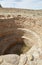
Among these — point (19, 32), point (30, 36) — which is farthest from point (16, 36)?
point (30, 36)

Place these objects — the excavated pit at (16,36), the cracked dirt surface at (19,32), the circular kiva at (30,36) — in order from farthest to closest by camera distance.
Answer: the excavated pit at (16,36)
the cracked dirt surface at (19,32)
the circular kiva at (30,36)

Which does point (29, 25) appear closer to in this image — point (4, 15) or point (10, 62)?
point (4, 15)

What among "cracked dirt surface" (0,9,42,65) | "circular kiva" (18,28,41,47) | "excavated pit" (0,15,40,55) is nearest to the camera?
"circular kiva" (18,28,41,47)

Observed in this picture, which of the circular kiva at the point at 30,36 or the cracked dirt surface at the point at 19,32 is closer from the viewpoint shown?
the circular kiva at the point at 30,36

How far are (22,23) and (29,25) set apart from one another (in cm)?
73

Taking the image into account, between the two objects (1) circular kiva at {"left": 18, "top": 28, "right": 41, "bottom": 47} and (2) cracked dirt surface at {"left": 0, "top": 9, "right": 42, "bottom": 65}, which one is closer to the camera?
(1) circular kiva at {"left": 18, "top": 28, "right": 41, "bottom": 47}

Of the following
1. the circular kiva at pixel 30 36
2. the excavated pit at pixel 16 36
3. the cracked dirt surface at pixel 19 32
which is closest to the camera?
the circular kiva at pixel 30 36

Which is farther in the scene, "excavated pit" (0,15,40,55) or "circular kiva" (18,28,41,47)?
"excavated pit" (0,15,40,55)

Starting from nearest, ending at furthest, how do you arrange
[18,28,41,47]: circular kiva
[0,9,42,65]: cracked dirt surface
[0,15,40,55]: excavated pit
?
[18,28,41,47]: circular kiva < [0,9,42,65]: cracked dirt surface < [0,15,40,55]: excavated pit

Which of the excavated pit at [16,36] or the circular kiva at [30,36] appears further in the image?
the excavated pit at [16,36]

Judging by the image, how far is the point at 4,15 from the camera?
12094mm

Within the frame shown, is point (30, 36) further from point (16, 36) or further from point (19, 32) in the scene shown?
point (16, 36)

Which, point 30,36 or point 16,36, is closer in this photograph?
point 30,36

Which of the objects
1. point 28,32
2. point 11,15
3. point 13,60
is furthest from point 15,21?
point 13,60
